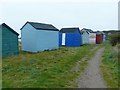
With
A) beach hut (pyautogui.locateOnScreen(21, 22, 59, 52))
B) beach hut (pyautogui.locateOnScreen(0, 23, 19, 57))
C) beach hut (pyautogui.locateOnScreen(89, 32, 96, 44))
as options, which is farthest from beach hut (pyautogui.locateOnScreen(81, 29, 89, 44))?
beach hut (pyautogui.locateOnScreen(0, 23, 19, 57))

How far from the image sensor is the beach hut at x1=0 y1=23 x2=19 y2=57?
21.4 m

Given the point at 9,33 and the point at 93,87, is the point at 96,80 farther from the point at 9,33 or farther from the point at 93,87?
the point at 9,33

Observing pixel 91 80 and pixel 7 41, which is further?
pixel 7 41

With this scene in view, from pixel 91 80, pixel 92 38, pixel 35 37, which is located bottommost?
pixel 91 80

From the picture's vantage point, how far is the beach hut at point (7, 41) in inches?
844

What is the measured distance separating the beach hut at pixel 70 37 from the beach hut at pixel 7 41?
16019 millimetres

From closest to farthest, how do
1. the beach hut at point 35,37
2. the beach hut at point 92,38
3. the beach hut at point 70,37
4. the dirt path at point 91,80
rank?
the dirt path at point 91,80
the beach hut at point 35,37
the beach hut at point 70,37
the beach hut at point 92,38

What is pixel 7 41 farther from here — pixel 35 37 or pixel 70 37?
pixel 70 37

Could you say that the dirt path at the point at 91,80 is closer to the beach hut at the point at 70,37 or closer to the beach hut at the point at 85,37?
the beach hut at the point at 70,37

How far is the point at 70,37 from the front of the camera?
39.3m

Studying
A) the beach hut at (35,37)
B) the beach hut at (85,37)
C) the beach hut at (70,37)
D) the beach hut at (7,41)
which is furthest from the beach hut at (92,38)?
the beach hut at (7,41)

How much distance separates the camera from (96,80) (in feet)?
38.3

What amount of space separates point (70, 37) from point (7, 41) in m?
18.2

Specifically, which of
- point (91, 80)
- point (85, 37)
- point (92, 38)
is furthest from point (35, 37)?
point (92, 38)
